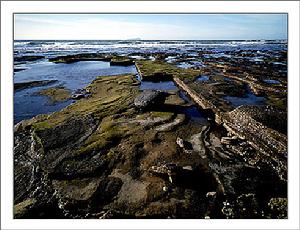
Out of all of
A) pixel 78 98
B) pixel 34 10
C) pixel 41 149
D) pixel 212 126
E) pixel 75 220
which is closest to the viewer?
pixel 75 220

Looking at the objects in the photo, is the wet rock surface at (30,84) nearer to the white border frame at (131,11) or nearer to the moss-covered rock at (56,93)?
the moss-covered rock at (56,93)

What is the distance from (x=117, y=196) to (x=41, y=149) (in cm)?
386

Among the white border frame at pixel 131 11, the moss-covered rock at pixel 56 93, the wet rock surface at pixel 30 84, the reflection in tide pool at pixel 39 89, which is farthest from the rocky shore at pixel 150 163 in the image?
the wet rock surface at pixel 30 84

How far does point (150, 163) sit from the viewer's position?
894 cm

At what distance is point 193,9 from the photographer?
7352 millimetres

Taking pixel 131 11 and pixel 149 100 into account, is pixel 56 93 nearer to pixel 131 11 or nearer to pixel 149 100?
pixel 149 100

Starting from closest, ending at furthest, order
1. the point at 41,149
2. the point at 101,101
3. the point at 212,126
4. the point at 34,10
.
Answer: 1. the point at 34,10
2. the point at 41,149
3. the point at 212,126
4. the point at 101,101

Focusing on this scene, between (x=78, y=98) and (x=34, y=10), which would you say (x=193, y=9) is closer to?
(x=34, y=10)

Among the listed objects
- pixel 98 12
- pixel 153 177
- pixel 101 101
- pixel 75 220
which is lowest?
pixel 75 220

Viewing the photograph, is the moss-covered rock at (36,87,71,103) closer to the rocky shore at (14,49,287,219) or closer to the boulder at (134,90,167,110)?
the rocky shore at (14,49,287,219)

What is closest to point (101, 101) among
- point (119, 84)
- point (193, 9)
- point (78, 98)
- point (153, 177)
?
point (78, 98)

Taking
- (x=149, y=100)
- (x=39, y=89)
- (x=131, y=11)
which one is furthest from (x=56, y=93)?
(x=131, y=11)

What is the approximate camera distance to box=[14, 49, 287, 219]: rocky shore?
7.18 m

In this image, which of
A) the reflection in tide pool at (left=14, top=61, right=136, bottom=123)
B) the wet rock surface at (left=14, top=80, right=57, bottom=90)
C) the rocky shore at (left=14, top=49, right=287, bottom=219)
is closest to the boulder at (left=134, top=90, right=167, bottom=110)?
the rocky shore at (left=14, top=49, right=287, bottom=219)
